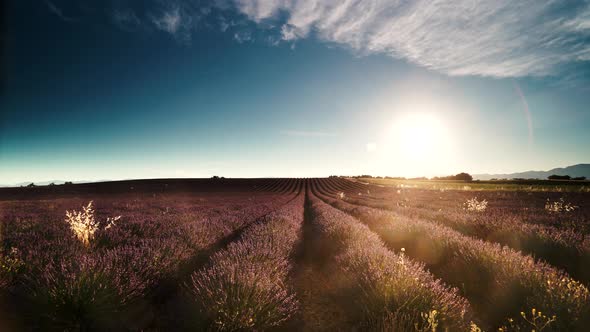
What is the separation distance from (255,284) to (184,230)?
403 cm

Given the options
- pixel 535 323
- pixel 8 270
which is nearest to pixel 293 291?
pixel 535 323

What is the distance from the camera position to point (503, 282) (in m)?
3.11

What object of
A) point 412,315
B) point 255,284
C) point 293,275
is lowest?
point 293,275

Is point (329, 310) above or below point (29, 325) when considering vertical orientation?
below

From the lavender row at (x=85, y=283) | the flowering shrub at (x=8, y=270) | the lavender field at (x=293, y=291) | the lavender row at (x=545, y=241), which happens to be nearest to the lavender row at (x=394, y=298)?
the lavender field at (x=293, y=291)

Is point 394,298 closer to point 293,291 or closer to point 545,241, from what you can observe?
point 293,291

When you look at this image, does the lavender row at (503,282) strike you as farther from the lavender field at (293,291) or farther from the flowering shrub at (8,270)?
the flowering shrub at (8,270)

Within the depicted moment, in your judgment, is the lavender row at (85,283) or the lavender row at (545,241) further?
the lavender row at (545,241)

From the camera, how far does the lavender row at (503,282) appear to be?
7.74ft

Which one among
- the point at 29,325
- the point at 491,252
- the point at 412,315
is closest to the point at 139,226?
the point at 29,325

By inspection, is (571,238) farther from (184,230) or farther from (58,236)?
(58,236)

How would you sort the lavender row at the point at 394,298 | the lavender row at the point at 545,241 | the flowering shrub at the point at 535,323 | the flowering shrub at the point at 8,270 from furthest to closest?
the lavender row at the point at 545,241
the flowering shrub at the point at 8,270
the lavender row at the point at 394,298
the flowering shrub at the point at 535,323

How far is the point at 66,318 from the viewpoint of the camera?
233cm

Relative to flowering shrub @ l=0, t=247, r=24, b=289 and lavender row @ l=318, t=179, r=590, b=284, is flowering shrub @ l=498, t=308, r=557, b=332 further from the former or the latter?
flowering shrub @ l=0, t=247, r=24, b=289
